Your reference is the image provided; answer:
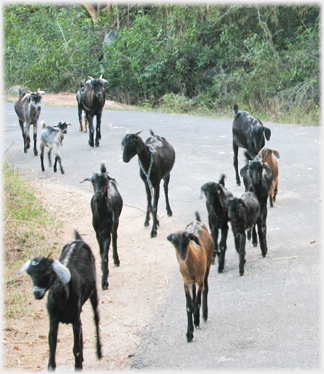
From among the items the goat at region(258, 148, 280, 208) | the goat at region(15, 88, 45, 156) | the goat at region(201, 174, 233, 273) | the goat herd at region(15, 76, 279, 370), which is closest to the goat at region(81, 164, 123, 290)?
the goat herd at region(15, 76, 279, 370)

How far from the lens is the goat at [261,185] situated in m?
7.18

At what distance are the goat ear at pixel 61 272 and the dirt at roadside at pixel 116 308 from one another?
1018 millimetres

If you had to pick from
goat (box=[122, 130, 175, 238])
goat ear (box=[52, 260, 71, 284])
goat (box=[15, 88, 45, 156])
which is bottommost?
goat ear (box=[52, 260, 71, 284])

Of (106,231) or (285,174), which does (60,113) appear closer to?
(285,174)

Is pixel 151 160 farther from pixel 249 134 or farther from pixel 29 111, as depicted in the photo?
pixel 29 111

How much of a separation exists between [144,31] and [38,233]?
2158 centimetres

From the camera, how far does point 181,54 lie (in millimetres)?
26484

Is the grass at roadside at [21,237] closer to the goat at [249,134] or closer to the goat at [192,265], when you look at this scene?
the goat at [192,265]

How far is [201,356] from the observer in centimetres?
492

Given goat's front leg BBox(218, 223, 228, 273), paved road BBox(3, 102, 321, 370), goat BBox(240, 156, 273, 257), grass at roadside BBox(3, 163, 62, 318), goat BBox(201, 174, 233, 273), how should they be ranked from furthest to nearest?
goat BBox(240, 156, 273, 257), goat's front leg BBox(218, 223, 228, 273), goat BBox(201, 174, 233, 273), grass at roadside BBox(3, 163, 62, 318), paved road BBox(3, 102, 321, 370)

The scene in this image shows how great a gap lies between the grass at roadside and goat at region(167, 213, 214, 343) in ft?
6.74

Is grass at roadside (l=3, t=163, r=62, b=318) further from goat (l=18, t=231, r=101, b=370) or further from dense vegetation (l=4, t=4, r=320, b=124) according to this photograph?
dense vegetation (l=4, t=4, r=320, b=124)

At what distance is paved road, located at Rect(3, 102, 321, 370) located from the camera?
493 cm

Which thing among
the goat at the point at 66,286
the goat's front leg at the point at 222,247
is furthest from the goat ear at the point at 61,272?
the goat's front leg at the point at 222,247
